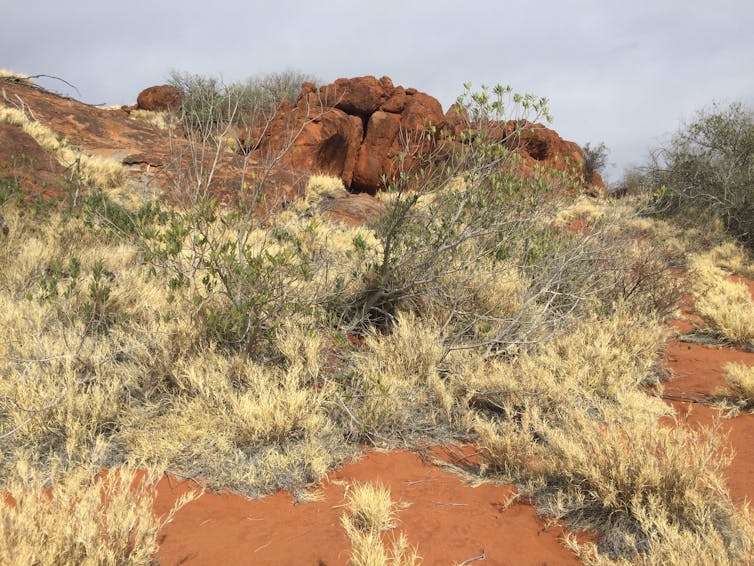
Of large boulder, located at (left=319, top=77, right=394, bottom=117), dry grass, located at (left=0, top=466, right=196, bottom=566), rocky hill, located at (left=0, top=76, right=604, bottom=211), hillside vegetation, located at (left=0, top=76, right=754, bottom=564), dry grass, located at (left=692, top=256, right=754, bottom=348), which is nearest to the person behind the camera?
dry grass, located at (left=0, top=466, right=196, bottom=566)

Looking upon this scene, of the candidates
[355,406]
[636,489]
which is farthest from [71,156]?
[636,489]

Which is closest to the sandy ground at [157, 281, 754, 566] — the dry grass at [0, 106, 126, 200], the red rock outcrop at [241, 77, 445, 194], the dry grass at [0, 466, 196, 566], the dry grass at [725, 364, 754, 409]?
the dry grass at [0, 466, 196, 566]

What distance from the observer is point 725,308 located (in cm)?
623

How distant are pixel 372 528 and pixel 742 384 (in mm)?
3457

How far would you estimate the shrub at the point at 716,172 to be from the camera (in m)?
12.7

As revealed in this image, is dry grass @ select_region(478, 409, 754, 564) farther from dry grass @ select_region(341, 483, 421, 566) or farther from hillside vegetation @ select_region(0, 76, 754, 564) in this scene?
dry grass @ select_region(341, 483, 421, 566)

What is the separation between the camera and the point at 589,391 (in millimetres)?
4016

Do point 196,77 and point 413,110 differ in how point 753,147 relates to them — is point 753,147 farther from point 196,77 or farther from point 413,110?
point 196,77

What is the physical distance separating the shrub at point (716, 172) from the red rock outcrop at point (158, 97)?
20222 mm

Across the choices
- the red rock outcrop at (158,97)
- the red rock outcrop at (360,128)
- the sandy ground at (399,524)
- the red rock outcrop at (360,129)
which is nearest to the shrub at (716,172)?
the red rock outcrop at (360,129)

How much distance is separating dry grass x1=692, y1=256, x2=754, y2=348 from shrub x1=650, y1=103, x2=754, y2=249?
180 inches

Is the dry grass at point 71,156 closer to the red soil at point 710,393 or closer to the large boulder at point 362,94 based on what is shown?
the large boulder at point 362,94

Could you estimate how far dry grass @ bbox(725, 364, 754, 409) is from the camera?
13.1 feet

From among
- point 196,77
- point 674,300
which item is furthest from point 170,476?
point 196,77
